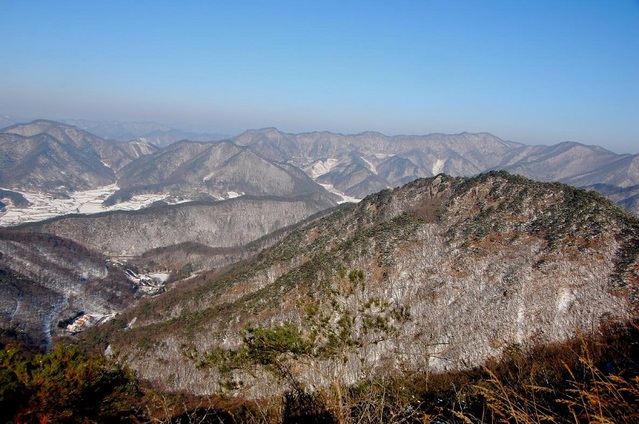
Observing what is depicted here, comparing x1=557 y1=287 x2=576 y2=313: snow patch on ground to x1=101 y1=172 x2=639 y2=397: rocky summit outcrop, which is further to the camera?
x1=557 y1=287 x2=576 y2=313: snow patch on ground

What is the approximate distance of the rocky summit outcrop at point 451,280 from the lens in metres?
41.6

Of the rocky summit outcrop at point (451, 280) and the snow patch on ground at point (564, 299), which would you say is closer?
the rocky summit outcrop at point (451, 280)

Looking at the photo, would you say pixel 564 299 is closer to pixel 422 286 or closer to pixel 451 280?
pixel 451 280

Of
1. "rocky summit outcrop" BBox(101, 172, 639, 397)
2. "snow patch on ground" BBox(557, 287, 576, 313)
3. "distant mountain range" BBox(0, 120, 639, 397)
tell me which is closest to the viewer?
"distant mountain range" BBox(0, 120, 639, 397)

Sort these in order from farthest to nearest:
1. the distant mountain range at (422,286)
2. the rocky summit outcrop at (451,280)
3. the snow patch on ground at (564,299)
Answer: the snow patch on ground at (564,299) < the rocky summit outcrop at (451,280) < the distant mountain range at (422,286)

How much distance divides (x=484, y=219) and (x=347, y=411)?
173ft

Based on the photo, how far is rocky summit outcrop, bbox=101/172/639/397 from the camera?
41625 millimetres

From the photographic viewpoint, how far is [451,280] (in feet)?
164

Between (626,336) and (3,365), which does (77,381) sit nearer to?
(3,365)

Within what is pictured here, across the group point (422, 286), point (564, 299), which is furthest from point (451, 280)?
point (564, 299)

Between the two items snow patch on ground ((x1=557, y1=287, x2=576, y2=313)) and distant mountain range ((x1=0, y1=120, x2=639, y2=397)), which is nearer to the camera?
distant mountain range ((x1=0, y1=120, x2=639, y2=397))

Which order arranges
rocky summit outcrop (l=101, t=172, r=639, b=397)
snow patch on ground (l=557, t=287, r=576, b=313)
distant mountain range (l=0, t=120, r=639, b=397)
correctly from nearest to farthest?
distant mountain range (l=0, t=120, r=639, b=397) → rocky summit outcrop (l=101, t=172, r=639, b=397) → snow patch on ground (l=557, t=287, r=576, b=313)

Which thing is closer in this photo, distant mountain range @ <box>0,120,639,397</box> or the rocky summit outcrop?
distant mountain range @ <box>0,120,639,397</box>

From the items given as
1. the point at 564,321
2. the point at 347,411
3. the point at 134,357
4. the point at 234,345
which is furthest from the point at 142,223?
the point at 347,411
